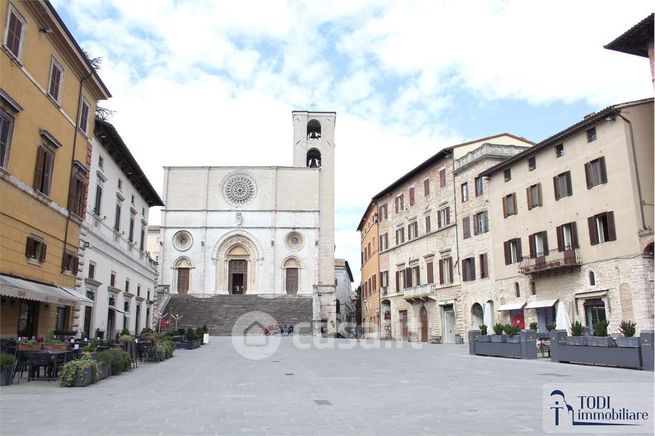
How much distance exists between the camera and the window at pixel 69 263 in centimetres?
1825

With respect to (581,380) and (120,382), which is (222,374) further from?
(581,380)

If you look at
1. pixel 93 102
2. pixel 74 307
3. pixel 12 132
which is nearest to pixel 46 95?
pixel 12 132

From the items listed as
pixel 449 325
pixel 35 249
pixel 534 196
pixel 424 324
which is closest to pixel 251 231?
pixel 424 324

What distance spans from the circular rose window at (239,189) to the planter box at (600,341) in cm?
4040

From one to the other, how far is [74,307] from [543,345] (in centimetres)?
1872

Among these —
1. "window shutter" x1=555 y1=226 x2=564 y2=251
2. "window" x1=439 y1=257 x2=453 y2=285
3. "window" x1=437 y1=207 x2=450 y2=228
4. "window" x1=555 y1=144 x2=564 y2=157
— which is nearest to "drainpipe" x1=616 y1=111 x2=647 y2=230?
"window" x1=555 y1=144 x2=564 y2=157

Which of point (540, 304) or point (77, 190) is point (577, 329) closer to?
point (540, 304)

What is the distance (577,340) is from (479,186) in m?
17.3

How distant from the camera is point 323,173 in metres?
54.8

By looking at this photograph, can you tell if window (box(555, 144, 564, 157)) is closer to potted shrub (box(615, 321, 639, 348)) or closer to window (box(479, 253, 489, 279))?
window (box(479, 253, 489, 279))

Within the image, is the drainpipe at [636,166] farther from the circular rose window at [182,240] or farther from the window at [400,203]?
the circular rose window at [182,240]

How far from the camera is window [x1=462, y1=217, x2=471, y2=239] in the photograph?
34812 mm

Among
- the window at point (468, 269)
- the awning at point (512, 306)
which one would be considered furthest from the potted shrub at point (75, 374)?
the window at point (468, 269)

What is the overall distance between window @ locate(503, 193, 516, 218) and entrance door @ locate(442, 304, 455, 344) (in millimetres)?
8913
